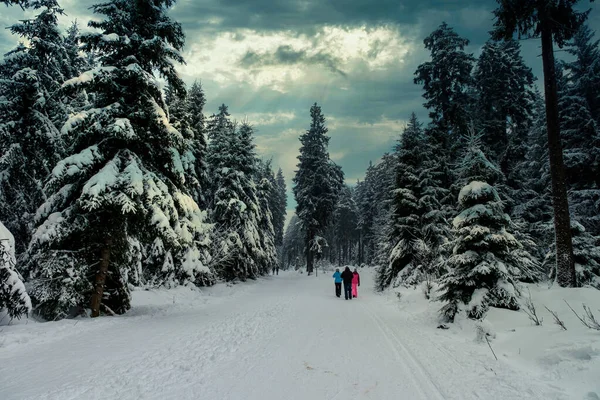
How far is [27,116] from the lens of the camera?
13.5 metres

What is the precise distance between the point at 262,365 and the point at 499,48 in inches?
1067

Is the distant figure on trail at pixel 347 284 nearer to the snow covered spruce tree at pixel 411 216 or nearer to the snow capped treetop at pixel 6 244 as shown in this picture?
the snow covered spruce tree at pixel 411 216

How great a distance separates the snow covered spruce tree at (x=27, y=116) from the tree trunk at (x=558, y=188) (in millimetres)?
19781

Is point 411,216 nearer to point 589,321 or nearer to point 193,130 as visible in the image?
point 589,321

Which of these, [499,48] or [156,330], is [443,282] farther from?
[499,48]

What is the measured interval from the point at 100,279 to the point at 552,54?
1773 cm

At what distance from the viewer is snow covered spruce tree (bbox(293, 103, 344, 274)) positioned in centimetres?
3822

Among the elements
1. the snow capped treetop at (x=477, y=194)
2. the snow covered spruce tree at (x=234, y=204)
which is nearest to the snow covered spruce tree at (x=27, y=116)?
the snow covered spruce tree at (x=234, y=204)

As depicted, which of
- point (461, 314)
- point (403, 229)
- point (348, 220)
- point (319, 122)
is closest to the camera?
point (461, 314)

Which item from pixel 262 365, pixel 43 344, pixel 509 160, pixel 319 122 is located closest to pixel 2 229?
pixel 43 344

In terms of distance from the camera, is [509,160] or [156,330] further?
[509,160]

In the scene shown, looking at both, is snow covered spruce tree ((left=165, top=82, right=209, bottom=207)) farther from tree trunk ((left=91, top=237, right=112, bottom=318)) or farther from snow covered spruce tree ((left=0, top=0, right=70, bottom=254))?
snow covered spruce tree ((left=0, top=0, right=70, bottom=254))

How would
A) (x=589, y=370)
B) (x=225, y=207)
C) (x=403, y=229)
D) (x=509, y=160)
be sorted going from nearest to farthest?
(x=589, y=370) → (x=403, y=229) → (x=509, y=160) → (x=225, y=207)

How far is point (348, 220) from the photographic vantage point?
2522 inches
